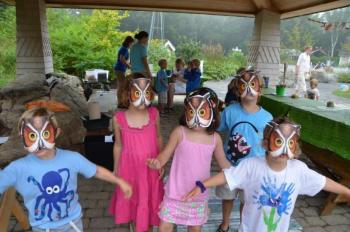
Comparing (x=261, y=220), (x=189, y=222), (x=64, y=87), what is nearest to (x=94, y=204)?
(x=189, y=222)

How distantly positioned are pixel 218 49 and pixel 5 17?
50.5 feet

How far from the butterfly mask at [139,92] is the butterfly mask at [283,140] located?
1.05 m

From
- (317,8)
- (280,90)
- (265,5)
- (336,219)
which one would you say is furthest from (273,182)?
(265,5)

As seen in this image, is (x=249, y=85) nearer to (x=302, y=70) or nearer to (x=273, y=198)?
(x=273, y=198)

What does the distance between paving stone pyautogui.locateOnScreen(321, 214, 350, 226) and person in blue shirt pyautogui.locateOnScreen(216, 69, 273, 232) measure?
5.32ft

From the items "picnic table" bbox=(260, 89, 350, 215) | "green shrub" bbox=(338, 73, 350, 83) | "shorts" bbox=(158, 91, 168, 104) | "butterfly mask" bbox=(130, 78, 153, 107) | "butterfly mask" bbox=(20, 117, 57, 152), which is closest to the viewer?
"butterfly mask" bbox=(20, 117, 57, 152)

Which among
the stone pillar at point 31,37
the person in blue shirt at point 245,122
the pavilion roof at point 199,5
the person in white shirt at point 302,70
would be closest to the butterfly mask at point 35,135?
the person in blue shirt at point 245,122

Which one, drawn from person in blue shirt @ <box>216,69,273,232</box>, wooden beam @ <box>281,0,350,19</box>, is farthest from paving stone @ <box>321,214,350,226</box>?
wooden beam @ <box>281,0,350,19</box>

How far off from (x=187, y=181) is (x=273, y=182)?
649 millimetres

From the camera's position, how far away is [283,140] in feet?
Answer: 6.56

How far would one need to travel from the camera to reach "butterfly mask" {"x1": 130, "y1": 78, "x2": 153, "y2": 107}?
2.61m

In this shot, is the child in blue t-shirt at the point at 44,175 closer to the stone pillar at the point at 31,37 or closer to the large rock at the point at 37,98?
the large rock at the point at 37,98

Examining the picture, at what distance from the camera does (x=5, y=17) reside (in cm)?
1797

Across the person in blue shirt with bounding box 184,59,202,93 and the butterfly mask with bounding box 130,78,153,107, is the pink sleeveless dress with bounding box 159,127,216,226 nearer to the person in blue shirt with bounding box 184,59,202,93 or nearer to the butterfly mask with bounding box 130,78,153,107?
the butterfly mask with bounding box 130,78,153,107
